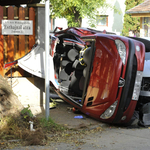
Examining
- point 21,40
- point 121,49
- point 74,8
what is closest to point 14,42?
point 21,40

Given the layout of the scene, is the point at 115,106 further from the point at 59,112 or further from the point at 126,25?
the point at 126,25

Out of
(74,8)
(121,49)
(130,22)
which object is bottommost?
(121,49)

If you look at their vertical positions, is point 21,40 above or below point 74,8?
below

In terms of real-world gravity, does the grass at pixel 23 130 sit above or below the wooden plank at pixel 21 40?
below

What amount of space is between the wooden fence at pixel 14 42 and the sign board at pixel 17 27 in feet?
0.28

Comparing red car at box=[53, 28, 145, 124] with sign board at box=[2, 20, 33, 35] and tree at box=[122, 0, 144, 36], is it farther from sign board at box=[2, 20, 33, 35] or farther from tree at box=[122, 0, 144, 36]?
tree at box=[122, 0, 144, 36]

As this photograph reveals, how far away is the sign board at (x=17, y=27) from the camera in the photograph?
8.16 m

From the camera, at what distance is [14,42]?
8297 millimetres

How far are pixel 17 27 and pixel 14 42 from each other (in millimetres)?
388

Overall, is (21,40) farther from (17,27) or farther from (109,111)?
(109,111)

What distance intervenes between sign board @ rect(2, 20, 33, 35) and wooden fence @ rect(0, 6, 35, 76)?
9 cm

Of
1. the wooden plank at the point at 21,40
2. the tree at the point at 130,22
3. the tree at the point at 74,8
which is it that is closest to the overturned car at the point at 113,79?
the wooden plank at the point at 21,40

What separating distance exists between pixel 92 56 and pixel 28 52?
79.6 inches

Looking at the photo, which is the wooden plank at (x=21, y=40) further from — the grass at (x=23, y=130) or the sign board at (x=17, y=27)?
the grass at (x=23, y=130)
